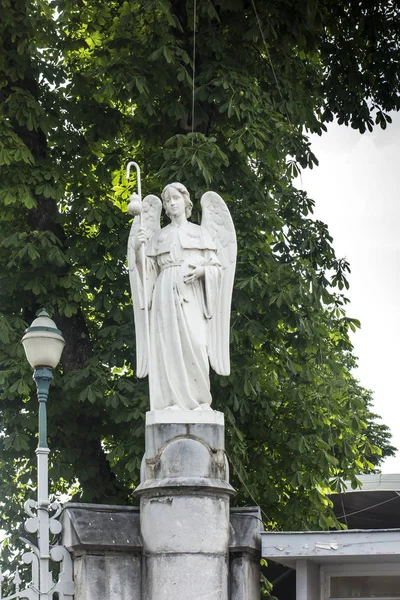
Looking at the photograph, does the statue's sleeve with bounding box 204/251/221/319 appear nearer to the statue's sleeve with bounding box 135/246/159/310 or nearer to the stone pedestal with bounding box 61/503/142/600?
the statue's sleeve with bounding box 135/246/159/310

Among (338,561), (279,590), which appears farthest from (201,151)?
(279,590)

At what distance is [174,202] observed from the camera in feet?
39.0

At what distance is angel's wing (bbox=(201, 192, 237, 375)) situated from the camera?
11.6 meters

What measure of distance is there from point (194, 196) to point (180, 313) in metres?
4.52

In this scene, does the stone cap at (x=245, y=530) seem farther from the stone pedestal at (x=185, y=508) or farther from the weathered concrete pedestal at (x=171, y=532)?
the stone pedestal at (x=185, y=508)

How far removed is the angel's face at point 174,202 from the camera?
1186cm

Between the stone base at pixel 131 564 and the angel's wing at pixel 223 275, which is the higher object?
the angel's wing at pixel 223 275

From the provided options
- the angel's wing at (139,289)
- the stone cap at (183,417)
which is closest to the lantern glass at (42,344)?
the angel's wing at (139,289)

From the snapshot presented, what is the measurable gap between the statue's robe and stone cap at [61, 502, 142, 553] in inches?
38.3

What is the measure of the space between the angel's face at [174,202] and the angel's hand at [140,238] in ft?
1.03

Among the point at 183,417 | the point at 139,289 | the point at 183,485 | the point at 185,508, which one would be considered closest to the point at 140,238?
the point at 139,289

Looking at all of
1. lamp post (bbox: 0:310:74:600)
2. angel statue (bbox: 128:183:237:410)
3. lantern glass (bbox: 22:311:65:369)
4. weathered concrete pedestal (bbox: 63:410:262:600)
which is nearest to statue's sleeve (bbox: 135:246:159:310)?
A: angel statue (bbox: 128:183:237:410)

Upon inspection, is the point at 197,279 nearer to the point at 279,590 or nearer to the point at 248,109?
the point at 248,109

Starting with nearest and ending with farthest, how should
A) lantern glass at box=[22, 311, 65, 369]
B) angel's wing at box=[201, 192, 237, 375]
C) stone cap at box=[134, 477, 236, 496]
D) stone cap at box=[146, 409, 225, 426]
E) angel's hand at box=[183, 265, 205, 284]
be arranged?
stone cap at box=[134, 477, 236, 496]
stone cap at box=[146, 409, 225, 426]
angel's hand at box=[183, 265, 205, 284]
angel's wing at box=[201, 192, 237, 375]
lantern glass at box=[22, 311, 65, 369]
